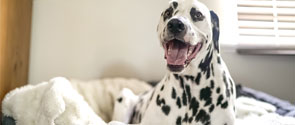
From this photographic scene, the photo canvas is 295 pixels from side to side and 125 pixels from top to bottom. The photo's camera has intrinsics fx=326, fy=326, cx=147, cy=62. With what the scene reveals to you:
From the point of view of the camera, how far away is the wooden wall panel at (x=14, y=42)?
1870 millimetres

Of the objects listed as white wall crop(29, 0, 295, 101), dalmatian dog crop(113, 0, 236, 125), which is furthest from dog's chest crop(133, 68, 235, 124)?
white wall crop(29, 0, 295, 101)

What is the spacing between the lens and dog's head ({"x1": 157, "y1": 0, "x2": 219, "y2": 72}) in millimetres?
1337

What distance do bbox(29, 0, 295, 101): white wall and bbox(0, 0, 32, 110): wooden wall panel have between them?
6.6 inches

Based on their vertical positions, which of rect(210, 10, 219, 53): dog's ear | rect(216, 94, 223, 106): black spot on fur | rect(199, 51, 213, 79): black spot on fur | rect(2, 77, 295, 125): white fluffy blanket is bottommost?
rect(2, 77, 295, 125): white fluffy blanket

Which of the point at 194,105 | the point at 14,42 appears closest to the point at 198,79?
the point at 194,105

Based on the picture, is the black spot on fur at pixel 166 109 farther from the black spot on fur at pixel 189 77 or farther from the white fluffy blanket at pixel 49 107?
the white fluffy blanket at pixel 49 107

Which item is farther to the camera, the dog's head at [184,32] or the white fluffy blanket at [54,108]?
the white fluffy blanket at [54,108]

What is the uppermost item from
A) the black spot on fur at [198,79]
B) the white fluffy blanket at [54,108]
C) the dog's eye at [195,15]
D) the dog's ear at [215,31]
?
the dog's eye at [195,15]

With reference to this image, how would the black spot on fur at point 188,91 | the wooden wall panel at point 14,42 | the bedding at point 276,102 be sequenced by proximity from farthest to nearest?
the bedding at point 276,102
the wooden wall panel at point 14,42
the black spot on fur at point 188,91

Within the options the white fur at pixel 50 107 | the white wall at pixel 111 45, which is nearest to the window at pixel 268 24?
the white wall at pixel 111 45

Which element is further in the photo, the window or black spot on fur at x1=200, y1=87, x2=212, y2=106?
the window

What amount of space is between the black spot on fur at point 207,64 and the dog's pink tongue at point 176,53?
0.15 meters

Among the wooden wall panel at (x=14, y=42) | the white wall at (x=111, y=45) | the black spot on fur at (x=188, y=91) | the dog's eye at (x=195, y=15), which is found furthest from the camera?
the white wall at (x=111, y=45)

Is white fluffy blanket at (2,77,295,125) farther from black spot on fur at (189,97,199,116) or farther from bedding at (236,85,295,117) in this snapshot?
black spot on fur at (189,97,199,116)
